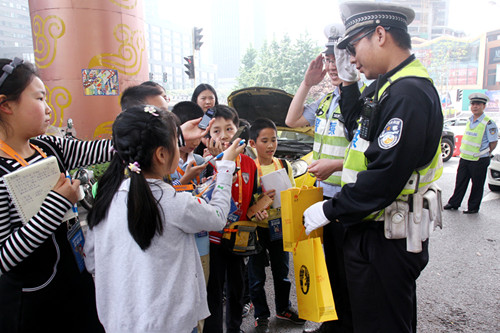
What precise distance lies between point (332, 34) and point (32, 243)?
93.6 inches

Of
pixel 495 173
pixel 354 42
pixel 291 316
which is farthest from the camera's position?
pixel 495 173

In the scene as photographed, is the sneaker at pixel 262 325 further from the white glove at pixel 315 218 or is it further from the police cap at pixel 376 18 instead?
the police cap at pixel 376 18

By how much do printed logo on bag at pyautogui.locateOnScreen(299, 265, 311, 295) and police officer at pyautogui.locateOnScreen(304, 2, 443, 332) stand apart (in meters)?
0.28

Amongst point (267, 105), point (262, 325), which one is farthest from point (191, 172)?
point (267, 105)

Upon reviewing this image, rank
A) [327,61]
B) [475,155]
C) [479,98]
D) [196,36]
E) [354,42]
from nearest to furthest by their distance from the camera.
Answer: [354,42] < [327,61] < [475,155] < [479,98] < [196,36]

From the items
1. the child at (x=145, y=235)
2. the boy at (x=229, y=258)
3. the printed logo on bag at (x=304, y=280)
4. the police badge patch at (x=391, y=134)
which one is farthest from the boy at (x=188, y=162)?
the police badge patch at (x=391, y=134)

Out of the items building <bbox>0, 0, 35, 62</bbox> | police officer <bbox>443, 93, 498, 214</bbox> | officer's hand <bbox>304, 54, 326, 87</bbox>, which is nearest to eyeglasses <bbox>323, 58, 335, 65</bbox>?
officer's hand <bbox>304, 54, 326, 87</bbox>

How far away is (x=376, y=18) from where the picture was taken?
1755mm

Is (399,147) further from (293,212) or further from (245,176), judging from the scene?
(245,176)

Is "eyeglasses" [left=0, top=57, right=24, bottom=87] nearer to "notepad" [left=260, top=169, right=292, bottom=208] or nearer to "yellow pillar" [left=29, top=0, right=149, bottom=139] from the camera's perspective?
"notepad" [left=260, top=169, right=292, bottom=208]

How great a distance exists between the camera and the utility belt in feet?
5.57

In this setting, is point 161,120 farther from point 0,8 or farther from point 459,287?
point 0,8

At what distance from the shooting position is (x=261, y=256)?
9.14 ft

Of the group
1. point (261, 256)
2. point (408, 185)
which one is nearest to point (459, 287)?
point (261, 256)
